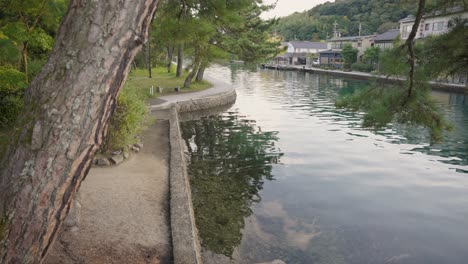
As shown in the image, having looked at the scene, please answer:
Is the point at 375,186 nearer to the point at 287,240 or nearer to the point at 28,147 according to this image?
the point at 287,240

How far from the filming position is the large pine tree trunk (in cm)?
180

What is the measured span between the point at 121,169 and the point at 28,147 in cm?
643

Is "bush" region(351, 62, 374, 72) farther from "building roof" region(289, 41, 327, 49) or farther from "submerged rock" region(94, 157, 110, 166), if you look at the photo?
"submerged rock" region(94, 157, 110, 166)

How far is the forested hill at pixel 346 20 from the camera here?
220ft

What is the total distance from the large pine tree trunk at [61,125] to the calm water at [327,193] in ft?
14.0

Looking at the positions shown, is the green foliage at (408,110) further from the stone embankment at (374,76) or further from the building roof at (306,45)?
the building roof at (306,45)

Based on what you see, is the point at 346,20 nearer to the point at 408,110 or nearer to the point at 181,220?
the point at 408,110

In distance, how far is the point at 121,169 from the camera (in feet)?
26.4

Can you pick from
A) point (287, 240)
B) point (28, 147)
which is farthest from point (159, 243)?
point (28, 147)

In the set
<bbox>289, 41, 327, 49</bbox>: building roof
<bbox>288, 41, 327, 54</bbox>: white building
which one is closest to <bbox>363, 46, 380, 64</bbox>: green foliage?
<bbox>288, 41, 327, 54</bbox>: white building

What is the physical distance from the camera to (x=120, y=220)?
18.1 feet

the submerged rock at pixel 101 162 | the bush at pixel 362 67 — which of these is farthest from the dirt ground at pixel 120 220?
the bush at pixel 362 67

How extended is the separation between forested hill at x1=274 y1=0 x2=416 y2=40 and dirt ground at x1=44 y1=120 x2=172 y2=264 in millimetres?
61318

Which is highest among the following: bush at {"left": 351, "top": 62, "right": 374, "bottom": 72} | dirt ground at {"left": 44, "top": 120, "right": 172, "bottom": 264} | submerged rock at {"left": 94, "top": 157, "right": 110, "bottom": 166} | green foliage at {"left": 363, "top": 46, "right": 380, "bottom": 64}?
green foliage at {"left": 363, "top": 46, "right": 380, "bottom": 64}
